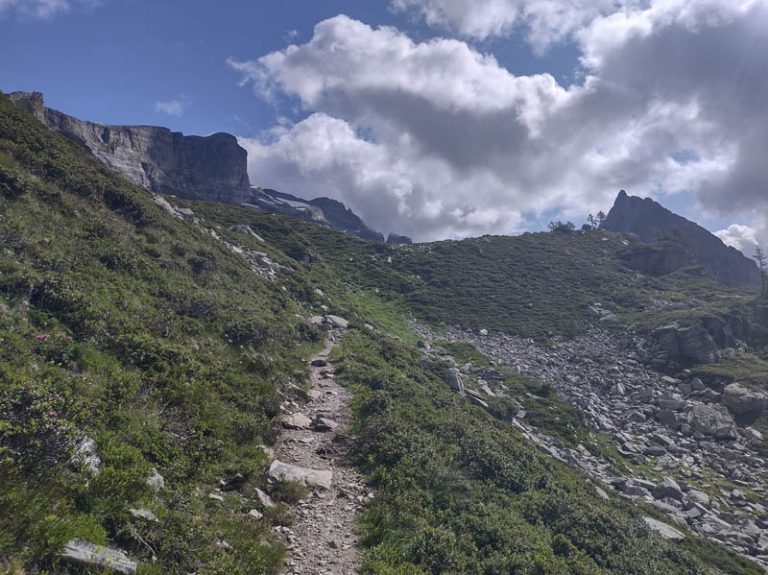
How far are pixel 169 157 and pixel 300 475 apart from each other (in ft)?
581

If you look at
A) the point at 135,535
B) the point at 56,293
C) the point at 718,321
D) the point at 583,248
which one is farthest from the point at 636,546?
the point at 583,248

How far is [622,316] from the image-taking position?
58.6 m

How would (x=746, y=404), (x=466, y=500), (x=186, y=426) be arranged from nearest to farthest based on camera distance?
1. (x=186, y=426)
2. (x=466, y=500)
3. (x=746, y=404)

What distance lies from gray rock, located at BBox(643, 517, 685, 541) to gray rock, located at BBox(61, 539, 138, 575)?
19.5 meters

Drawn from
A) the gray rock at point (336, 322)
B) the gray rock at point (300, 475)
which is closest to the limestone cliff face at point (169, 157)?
the gray rock at point (336, 322)

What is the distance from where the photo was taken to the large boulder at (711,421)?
→ 107 ft

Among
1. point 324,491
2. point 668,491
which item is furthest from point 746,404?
point 324,491

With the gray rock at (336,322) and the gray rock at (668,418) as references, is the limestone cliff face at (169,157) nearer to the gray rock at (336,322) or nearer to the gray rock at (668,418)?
the gray rock at (336,322)

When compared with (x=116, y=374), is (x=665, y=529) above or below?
below

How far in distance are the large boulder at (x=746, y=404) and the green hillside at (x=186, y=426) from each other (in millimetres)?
23815

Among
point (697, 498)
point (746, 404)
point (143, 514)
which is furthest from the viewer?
point (746, 404)

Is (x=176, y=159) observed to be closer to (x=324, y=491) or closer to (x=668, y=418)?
(x=668, y=418)

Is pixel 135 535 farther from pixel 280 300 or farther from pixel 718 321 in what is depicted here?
pixel 718 321

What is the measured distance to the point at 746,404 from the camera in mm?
36219
